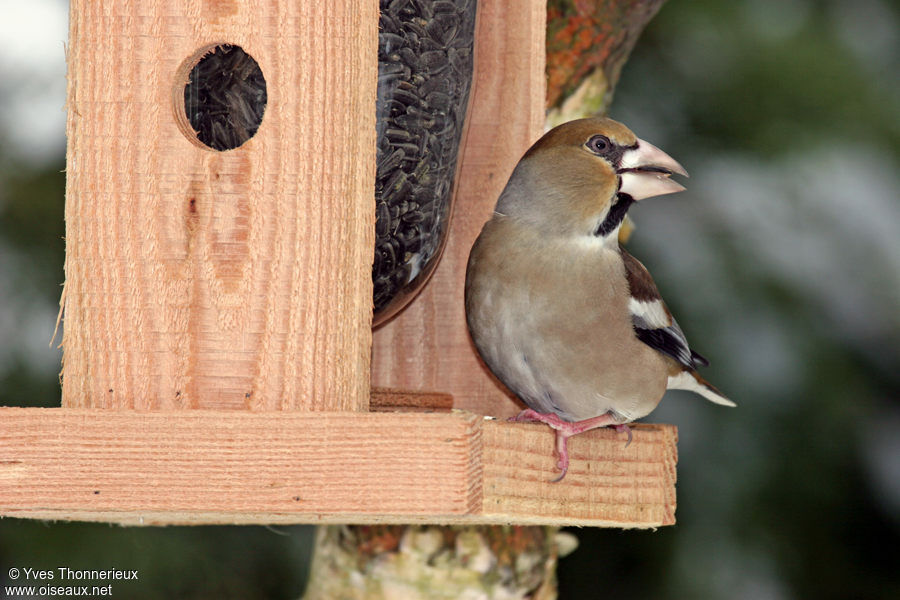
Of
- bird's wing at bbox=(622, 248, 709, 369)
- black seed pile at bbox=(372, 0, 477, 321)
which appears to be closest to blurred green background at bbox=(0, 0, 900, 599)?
bird's wing at bbox=(622, 248, 709, 369)

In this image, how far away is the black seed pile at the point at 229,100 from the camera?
233 centimetres

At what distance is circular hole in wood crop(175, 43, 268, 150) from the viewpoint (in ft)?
7.62

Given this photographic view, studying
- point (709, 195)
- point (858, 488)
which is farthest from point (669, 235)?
point (858, 488)

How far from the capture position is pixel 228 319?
2.13 metres

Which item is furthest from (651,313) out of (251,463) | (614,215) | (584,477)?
(251,463)

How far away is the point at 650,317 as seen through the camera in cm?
302

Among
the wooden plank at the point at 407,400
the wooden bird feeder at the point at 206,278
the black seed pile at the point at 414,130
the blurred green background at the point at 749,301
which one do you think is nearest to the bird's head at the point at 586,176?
the black seed pile at the point at 414,130

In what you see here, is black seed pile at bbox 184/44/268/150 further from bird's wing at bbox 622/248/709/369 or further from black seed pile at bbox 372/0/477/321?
bird's wing at bbox 622/248/709/369

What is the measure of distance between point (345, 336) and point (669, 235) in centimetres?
251

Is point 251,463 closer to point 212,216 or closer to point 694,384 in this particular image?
point 212,216

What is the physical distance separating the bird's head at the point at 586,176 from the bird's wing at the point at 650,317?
143 millimetres

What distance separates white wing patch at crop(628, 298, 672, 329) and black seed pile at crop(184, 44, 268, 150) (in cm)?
111

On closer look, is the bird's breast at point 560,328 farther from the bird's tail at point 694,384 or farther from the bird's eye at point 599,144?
the bird's tail at point 694,384

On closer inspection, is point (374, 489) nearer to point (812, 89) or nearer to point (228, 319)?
point (228, 319)
